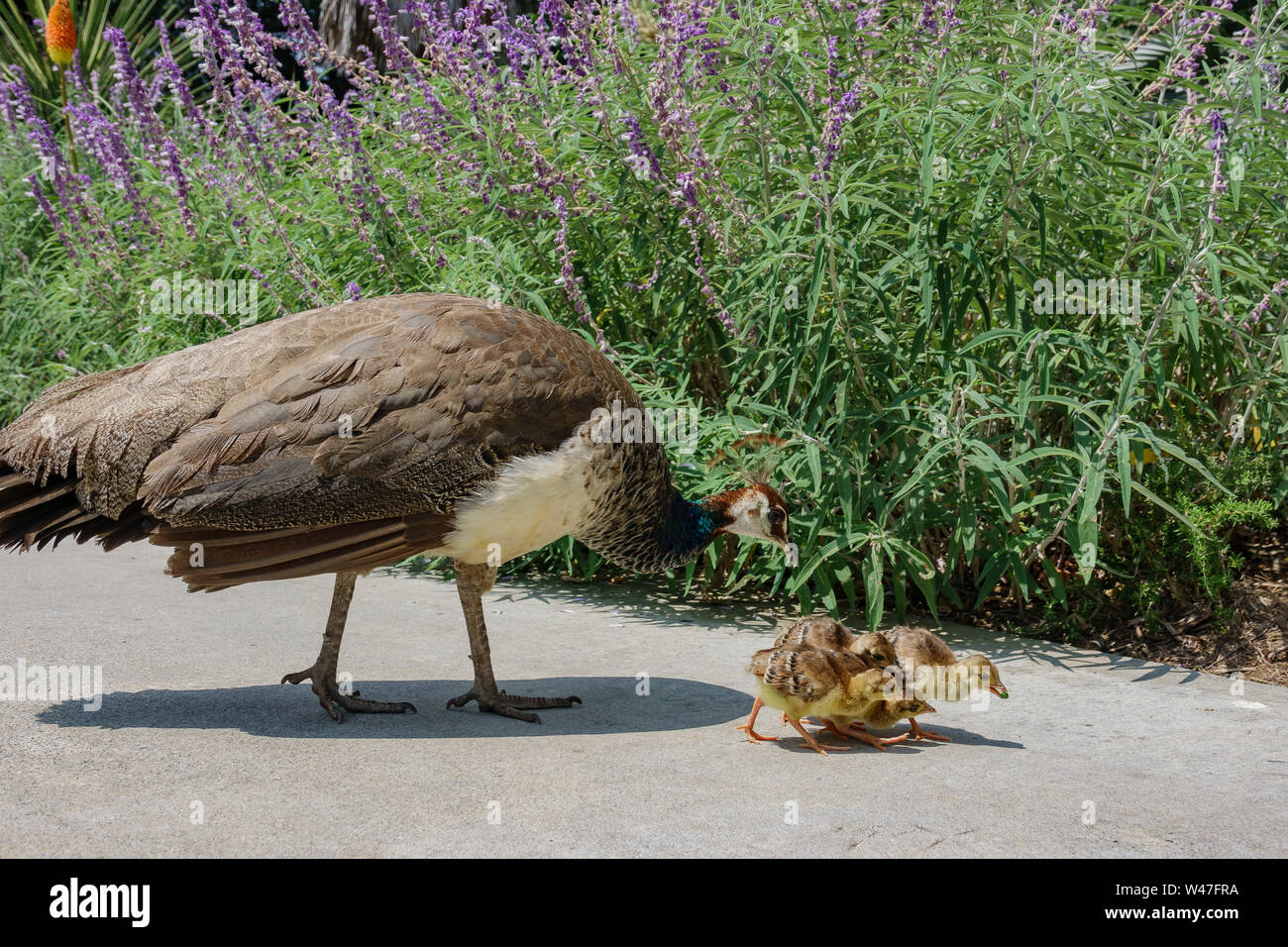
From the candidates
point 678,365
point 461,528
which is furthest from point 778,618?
point 461,528

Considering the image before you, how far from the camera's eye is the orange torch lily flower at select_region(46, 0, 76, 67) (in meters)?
8.80

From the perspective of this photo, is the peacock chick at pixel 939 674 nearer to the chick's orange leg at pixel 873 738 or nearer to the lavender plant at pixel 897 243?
the chick's orange leg at pixel 873 738

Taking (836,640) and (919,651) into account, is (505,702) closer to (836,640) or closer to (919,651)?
(836,640)

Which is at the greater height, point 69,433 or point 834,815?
point 69,433

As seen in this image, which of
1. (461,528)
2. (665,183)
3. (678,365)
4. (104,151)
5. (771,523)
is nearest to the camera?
(461,528)

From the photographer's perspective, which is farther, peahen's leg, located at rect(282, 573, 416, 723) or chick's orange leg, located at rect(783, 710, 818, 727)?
peahen's leg, located at rect(282, 573, 416, 723)

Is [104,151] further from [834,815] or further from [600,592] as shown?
[834,815]

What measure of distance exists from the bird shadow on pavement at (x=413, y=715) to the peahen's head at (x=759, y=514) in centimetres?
63

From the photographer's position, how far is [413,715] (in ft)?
14.1

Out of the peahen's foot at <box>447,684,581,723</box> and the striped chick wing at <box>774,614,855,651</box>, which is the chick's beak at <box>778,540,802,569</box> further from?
the peahen's foot at <box>447,684,581,723</box>

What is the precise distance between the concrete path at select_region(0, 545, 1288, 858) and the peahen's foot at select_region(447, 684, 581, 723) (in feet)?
0.14

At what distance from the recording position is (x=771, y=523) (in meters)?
4.77

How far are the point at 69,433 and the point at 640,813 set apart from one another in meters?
2.34

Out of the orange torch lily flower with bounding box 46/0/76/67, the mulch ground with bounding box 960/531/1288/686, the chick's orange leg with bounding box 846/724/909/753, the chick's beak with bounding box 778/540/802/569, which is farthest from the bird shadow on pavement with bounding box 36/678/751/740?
the orange torch lily flower with bounding box 46/0/76/67
